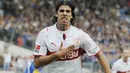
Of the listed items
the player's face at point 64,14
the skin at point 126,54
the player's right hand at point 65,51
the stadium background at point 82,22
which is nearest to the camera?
the player's right hand at point 65,51

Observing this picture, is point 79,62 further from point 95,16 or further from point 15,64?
point 95,16

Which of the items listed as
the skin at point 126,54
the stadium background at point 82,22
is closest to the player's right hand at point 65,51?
the skin at point 126,54

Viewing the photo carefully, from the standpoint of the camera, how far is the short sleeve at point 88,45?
21.1 ft

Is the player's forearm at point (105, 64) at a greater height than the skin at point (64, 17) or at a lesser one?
lesser

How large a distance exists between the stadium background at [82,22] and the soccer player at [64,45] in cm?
1136

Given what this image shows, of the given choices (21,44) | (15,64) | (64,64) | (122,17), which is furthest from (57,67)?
(122,17)

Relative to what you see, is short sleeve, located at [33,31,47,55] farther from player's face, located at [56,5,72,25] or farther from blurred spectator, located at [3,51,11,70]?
blurred spectator, located at [3,51,11,70]

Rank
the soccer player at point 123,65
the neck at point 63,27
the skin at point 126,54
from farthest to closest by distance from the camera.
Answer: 1. the soccer player at point 123,65
2. the skin at point 126,54
3. the neck at point 63,27

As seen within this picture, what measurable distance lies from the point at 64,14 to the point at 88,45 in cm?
55

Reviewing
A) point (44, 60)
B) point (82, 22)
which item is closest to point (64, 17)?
point (44, 60)

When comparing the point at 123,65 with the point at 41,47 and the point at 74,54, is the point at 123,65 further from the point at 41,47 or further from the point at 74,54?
the point at 41,47

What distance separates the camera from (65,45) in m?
6.38

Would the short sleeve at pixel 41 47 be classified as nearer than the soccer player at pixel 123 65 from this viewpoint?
Yes

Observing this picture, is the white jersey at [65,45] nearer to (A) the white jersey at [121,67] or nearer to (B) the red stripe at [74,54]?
(B) the red stripe at [74,54]
